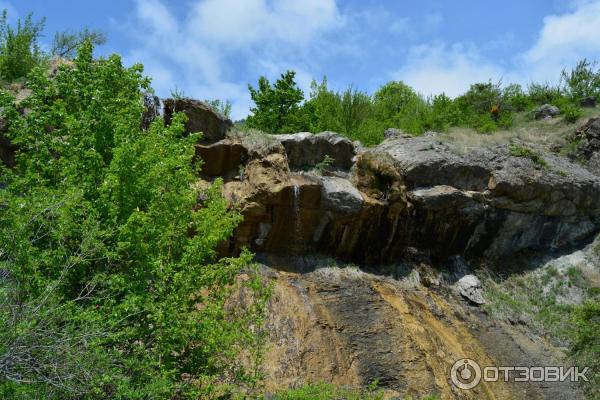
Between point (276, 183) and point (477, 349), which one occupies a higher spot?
point (276, 183)

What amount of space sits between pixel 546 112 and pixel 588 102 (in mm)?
2550

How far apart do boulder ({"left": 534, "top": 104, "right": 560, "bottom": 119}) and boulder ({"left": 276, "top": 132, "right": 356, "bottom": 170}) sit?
1462 centimetres

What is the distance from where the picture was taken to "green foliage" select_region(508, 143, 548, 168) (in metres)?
20.4

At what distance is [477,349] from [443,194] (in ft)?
18.3

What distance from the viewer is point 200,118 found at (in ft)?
52.7

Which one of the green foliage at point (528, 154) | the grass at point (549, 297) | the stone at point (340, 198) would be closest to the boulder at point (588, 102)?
the green foliage at point (528, 154)

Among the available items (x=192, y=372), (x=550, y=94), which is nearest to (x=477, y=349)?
(x=192, y=372)

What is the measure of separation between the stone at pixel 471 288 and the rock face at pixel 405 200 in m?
1.21

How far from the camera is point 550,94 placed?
31.0m

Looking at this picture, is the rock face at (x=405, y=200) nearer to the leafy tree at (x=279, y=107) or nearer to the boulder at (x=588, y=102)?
the leafy tree at (x=279, y=107)

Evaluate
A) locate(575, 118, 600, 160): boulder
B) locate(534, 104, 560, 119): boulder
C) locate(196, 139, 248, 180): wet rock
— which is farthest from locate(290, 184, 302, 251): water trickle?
locate(534, 104, 560, 119): boulder

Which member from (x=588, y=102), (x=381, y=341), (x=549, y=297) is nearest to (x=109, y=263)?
(x=381, y=341)

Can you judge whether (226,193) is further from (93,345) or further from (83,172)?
(93,345)

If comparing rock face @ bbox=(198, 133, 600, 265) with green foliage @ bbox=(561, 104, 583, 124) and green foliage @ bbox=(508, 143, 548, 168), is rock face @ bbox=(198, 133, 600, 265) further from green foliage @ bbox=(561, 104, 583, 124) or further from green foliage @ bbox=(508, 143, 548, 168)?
green foliage @ bbox=(561, 104, 583, 124)
